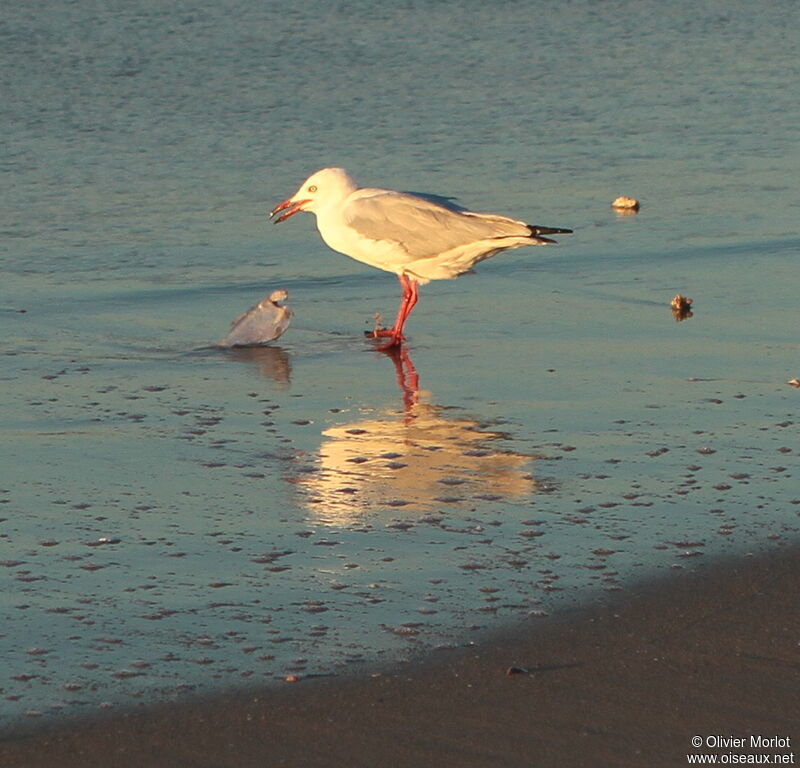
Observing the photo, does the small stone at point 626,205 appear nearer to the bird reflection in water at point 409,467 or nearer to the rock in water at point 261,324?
the rock in water at point 261,324

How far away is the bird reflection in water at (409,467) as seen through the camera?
5.95 metres

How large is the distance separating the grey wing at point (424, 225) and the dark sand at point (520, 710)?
434cm

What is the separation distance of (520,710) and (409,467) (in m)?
2.18

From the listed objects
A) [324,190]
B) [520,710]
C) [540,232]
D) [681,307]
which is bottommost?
[520,710]

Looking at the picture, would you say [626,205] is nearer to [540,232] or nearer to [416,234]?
[540,232]

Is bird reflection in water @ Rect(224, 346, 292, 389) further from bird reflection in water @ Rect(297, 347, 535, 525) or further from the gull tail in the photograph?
the gull tail

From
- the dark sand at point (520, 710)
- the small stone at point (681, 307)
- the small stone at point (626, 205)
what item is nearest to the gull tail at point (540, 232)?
the small stone at point (681, 307)

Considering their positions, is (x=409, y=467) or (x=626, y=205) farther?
(x=626, y=205)

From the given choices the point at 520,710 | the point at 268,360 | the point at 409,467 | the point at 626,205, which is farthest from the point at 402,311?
the point at 520,710

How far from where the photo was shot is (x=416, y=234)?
908cm

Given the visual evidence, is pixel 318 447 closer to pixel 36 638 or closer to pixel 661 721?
pixel 36 638

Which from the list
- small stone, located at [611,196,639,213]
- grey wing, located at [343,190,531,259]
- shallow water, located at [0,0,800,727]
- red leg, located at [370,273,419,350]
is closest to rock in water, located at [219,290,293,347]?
shallow water, located at [0,0,800,727]

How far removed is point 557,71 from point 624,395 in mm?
8572

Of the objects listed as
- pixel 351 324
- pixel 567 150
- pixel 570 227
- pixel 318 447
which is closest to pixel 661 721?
pixel 318 447
